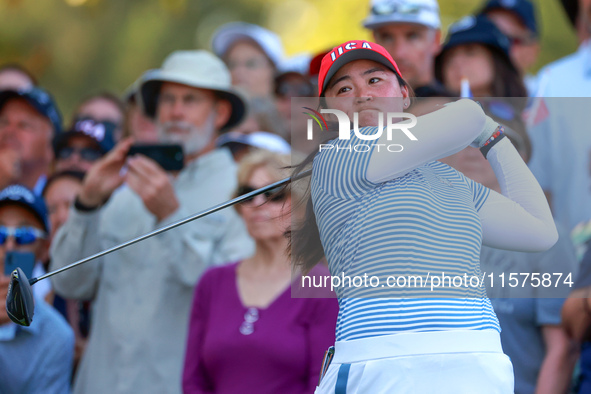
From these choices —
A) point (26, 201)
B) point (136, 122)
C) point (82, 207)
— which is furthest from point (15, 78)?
point (82, 207)

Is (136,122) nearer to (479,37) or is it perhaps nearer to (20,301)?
(479,37)

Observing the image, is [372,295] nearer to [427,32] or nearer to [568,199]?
[568,199]

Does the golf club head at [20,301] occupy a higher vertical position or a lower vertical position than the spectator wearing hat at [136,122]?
lower

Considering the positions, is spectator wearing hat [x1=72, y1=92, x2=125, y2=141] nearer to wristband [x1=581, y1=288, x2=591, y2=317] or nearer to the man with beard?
the man with beard

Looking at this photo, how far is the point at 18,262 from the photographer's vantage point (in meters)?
4.46

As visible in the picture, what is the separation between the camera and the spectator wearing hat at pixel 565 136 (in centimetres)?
444

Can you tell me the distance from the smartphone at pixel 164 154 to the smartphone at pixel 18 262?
2.68 ft

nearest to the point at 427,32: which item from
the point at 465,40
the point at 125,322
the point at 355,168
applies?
the point at 465,40

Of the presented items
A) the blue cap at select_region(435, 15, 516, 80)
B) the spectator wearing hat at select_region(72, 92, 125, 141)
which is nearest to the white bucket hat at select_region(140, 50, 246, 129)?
the spectator wearing hat at select_region(72, 92, 125, 141)

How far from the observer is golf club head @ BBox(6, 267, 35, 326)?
9.59ft

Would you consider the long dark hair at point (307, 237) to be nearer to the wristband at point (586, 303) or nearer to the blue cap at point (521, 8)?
the wristband at point (586, 303)

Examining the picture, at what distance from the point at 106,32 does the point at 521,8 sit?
269 inches

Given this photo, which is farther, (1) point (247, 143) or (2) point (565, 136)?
(1) point (247, 143)

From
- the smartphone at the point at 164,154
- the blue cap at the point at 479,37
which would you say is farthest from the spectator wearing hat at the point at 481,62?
the smartphone at the point at 164,154
